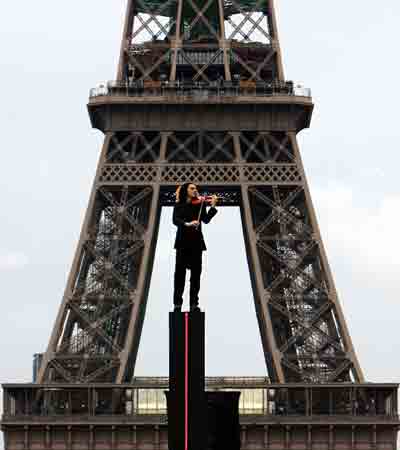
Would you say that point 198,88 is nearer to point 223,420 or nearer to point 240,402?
point 240,402

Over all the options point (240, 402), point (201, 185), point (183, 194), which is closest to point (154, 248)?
point (201, 185)

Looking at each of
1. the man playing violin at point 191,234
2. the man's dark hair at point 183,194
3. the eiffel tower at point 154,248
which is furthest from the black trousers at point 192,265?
the eiffel tower at point 154,248

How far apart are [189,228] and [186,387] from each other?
304 centimetres

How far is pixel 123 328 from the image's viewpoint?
237 ft

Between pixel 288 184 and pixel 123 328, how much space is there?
11087 mm

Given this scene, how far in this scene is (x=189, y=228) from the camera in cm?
2722

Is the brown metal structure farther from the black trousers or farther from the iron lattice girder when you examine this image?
the black trousers

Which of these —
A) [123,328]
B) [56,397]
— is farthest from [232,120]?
[56,397]

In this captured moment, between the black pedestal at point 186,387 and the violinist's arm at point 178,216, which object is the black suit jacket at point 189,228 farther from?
the black pedestal at point 186,387

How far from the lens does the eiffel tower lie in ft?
226

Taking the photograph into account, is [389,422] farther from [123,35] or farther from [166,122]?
[123,35]

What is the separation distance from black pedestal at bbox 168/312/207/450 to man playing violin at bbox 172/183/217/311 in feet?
2.14

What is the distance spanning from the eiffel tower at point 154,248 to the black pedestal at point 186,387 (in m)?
41.5

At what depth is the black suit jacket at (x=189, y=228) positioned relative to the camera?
27219 mm
